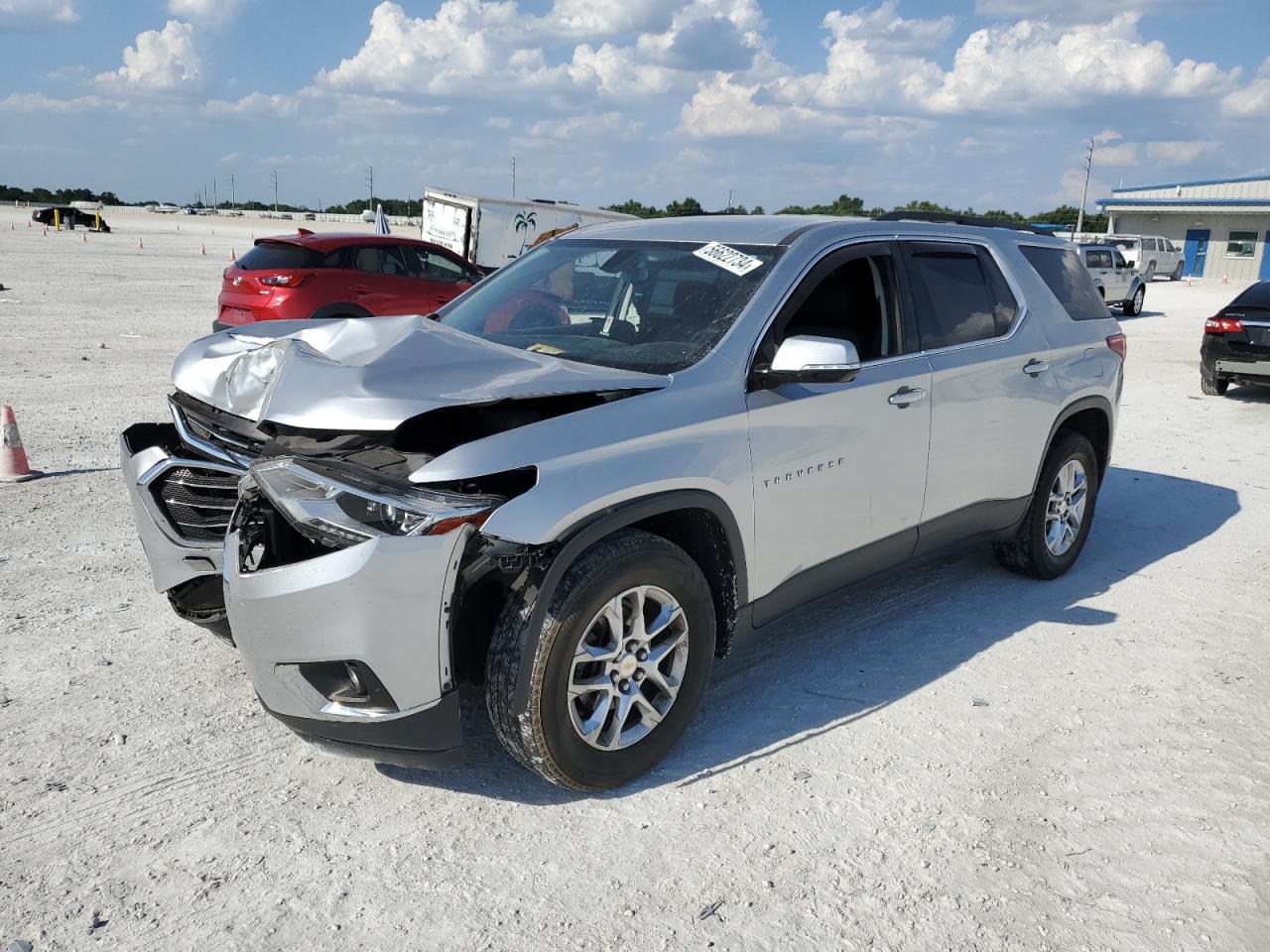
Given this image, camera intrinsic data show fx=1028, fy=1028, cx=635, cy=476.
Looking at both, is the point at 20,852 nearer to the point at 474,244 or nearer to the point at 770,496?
the point at 770,496

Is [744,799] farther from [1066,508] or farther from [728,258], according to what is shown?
[1066,508]

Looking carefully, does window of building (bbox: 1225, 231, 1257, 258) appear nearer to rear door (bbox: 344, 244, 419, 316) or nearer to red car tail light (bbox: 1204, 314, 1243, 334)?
red car tail light (bbox: 1204, 314, 1243, 334)

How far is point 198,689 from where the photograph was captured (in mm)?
4102

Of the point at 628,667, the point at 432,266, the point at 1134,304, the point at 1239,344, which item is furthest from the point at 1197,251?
the point at 628,667

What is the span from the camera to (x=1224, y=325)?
1259 cm

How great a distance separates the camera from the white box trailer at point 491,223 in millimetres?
21438

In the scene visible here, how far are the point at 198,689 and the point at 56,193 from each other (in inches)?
5623

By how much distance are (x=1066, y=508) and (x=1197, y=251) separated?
55070 mm

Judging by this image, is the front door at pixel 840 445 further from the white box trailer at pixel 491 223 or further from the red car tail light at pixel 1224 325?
the white box trailer at pixel 491 223

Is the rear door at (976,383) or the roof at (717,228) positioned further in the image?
the rear door at (976,383)

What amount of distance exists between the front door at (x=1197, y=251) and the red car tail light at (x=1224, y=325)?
45.7 metres

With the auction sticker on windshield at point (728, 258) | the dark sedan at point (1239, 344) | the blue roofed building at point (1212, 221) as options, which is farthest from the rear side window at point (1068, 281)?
the blue roofed building at point (1212, 221)

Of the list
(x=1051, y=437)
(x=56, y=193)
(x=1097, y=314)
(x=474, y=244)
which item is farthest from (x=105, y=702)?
(x=56, y=193)

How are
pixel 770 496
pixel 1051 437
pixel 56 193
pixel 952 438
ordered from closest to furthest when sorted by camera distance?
pixel 770 496
pixel 952 438
pixel 1051 437
pixel 56 193
